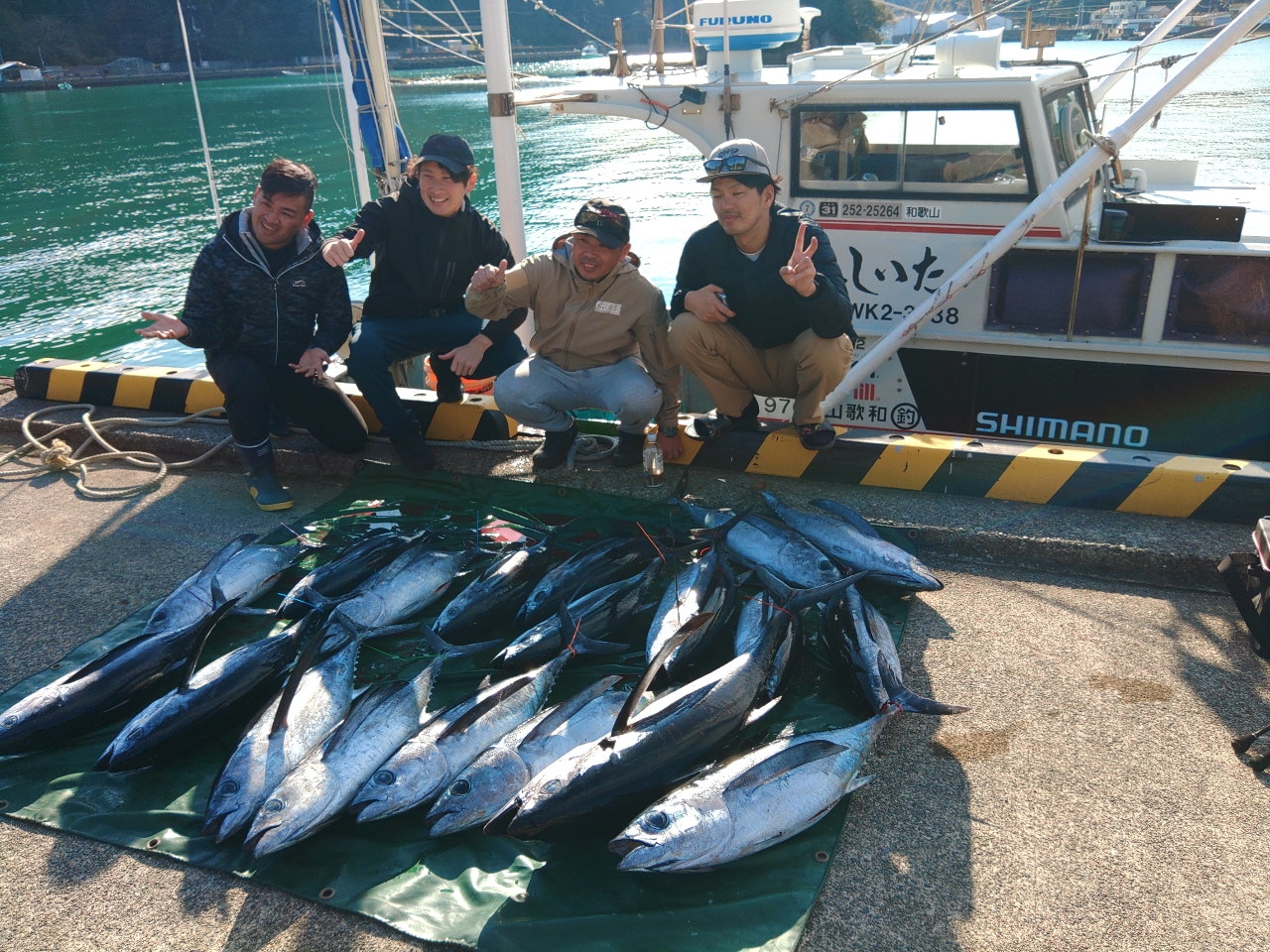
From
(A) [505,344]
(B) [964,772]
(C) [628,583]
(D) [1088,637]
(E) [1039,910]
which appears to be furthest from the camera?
(A) [505,344]

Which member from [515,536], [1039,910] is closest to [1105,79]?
[515,536]

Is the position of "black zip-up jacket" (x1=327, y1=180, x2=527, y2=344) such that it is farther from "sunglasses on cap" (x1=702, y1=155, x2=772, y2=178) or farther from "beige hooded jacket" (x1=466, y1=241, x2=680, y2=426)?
"sunglasses on cap" (x1=702, y1=155, x2=772, y2=178)

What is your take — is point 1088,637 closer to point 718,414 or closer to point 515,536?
point 718,414

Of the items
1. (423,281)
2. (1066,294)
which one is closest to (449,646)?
(423,281)

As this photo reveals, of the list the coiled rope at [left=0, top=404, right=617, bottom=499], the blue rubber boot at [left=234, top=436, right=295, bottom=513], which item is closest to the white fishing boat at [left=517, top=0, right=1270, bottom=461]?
the coiled rope at [left=0, top=404, right=617, bottom=499]

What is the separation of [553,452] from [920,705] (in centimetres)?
239

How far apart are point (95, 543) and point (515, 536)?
1950mm

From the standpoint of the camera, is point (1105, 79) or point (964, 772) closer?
point (964, 772)

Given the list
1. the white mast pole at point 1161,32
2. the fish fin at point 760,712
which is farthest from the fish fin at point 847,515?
the white mast pole at point 1161,32

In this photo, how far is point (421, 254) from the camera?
490cm

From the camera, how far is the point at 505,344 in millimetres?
5219

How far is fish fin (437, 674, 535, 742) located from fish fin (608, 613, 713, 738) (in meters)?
0.38

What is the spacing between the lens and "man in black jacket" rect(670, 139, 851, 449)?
4.12 meters

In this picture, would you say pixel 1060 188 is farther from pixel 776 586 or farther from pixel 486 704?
pixel 486 704
